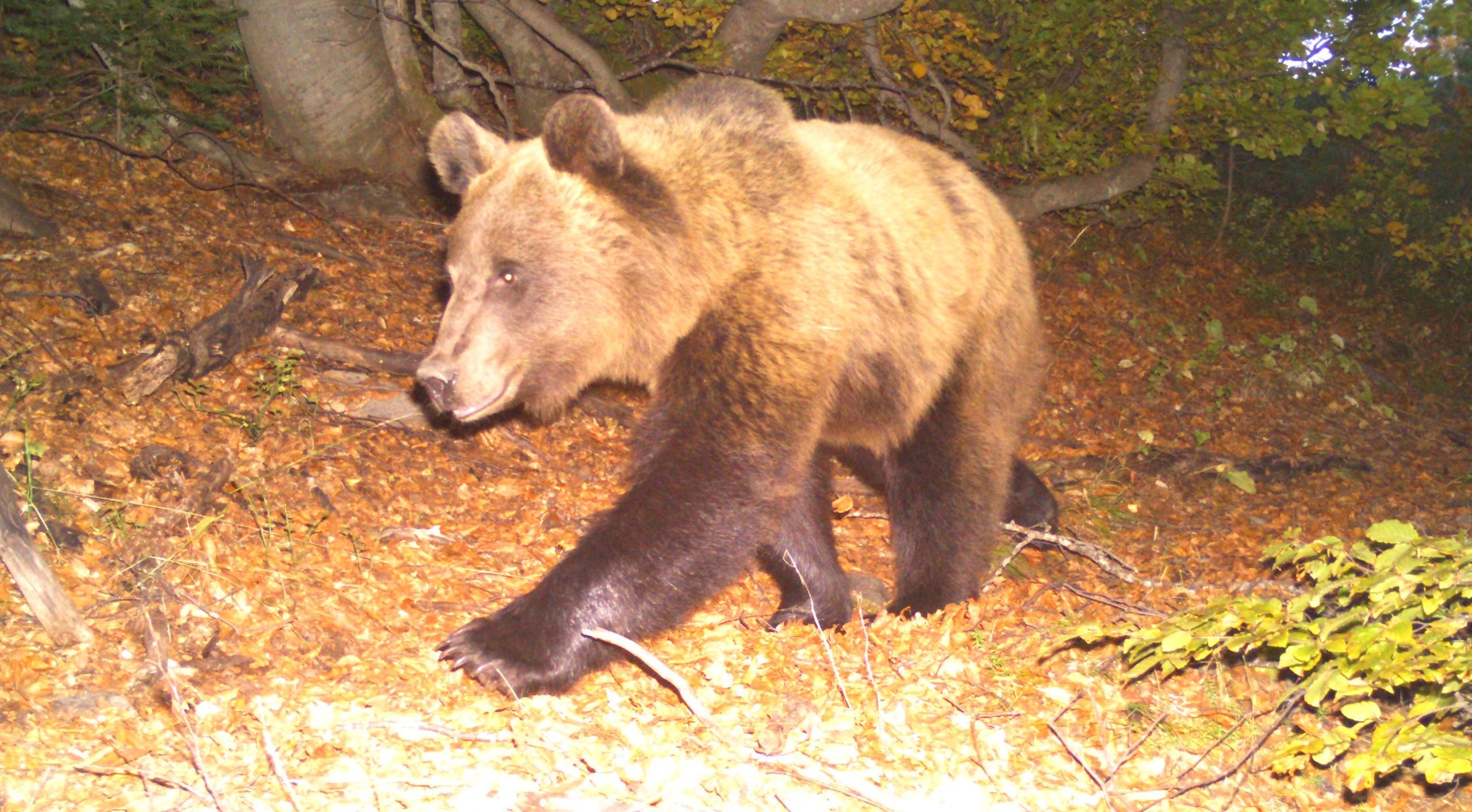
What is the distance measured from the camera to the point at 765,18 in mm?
7805

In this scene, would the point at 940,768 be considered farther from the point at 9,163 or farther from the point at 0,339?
the point at 9,163

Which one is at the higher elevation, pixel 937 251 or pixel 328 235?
pixel 937 251

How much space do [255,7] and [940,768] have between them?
7.34 m

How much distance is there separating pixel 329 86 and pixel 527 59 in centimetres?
174

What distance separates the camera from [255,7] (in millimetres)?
7512

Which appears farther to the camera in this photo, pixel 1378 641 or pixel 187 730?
pixel 187 730

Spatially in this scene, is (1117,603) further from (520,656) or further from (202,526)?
(202,526)

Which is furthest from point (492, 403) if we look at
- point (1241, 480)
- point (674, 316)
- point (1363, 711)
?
point (1241, 480)

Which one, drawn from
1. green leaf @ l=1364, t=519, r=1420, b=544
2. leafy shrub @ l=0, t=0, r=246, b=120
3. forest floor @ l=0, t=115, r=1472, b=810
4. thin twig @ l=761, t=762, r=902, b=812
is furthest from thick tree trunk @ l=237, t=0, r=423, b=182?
green leaf @ l=1364, t=519, r=1420, b=544

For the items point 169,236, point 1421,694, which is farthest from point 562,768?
point 169,236

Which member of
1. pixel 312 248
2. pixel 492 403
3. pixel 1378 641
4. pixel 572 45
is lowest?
pixel 312 248

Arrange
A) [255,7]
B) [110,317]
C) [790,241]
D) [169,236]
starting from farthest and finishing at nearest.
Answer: [255,7]
[169,236]
[110,317]
[790,241]

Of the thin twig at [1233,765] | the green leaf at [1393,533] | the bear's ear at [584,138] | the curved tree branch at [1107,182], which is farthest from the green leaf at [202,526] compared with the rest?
the curved tree branch at [1107,182]

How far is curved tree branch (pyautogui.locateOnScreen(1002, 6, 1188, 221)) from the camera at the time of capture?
996cm
